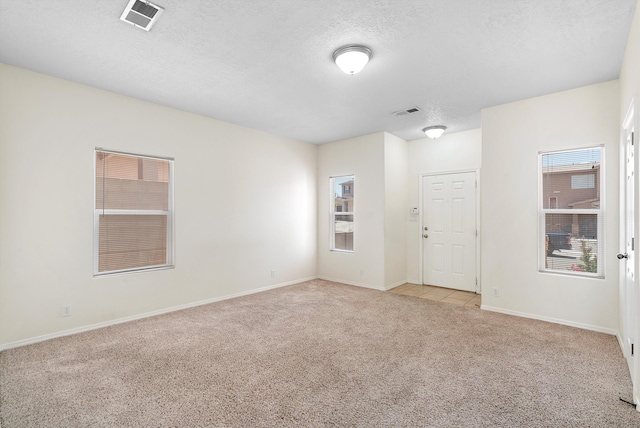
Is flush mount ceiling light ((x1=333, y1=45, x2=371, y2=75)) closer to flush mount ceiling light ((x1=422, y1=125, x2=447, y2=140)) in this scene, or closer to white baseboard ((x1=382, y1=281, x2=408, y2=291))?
flush mount ceiling light ((x1=422, y1=125, x2=447, y2=140))

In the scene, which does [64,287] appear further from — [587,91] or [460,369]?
[587,91]

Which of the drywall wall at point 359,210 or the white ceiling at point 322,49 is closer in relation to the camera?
the white ceiling at point 322,49

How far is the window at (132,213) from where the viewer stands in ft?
12.2

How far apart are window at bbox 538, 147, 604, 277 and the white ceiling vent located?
4.27 metres

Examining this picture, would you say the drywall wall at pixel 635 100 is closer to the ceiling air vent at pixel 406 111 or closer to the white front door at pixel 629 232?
the white front door at pixel 629 232

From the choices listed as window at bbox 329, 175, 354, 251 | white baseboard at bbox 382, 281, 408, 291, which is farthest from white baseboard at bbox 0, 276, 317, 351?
white baseboard at bbox 382, 281, 408, 291

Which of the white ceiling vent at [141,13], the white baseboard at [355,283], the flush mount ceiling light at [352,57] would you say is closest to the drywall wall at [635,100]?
the flush mount ceiling light at [352,57]

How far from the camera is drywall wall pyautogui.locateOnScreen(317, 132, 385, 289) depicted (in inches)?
216

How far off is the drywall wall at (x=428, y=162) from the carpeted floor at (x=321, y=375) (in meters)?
2.07

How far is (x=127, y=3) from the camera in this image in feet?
7.17

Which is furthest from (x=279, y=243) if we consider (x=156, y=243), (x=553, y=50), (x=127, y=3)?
(x=553, y=50)

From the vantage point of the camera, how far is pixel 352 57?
2.75 metres

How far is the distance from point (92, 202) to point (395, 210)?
176 inches

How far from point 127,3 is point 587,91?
450 centimetres
